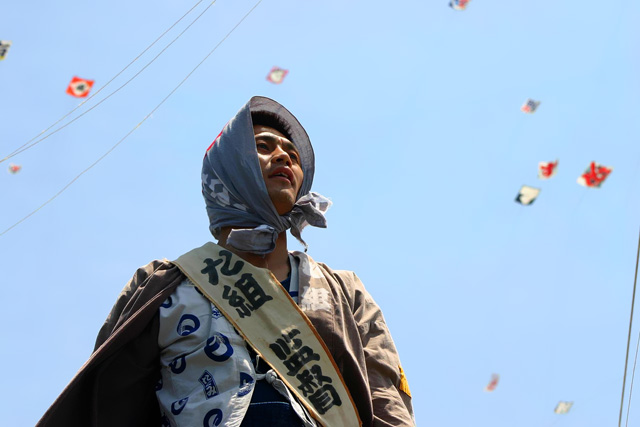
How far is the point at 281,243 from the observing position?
327 centimetres

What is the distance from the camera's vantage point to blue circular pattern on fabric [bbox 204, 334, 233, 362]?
280cm

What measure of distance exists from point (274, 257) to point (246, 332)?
39 centimetres

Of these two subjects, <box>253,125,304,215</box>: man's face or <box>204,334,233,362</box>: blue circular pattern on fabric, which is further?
<box>253,125,304,215</box>: man's face

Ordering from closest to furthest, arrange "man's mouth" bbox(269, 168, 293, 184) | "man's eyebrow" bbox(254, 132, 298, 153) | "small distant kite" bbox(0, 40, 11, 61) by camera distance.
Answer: "man's mouth" bbox(269, 168, 293, 184), "man's eyebrow" bbox(254, 132, 298, 153), "small distant kite" bbox(0, 40, 11, 61)

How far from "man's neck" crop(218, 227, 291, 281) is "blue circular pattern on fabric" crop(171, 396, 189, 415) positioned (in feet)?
2.05

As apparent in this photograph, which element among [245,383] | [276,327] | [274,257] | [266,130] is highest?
[266,130]

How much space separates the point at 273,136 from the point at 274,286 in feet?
1.99

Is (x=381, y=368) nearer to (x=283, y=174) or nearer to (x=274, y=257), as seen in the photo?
(x=274, y=257)

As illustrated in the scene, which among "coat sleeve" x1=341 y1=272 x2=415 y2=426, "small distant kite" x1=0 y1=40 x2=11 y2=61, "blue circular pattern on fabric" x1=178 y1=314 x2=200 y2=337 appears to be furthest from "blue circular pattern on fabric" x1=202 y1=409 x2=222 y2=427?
"small distant kite" x1=0 y1=40 x2=11 y2=61

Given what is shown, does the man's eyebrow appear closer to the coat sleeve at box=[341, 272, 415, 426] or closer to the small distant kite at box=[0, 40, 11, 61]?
the coat sleeve at box=[341, 272, 415, 426]

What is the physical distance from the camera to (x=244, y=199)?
320 cm

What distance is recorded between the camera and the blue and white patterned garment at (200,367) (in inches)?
106

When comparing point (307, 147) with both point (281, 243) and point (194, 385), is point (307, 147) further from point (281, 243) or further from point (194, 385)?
point (194, 385)

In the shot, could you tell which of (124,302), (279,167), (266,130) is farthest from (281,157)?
(124,302)
